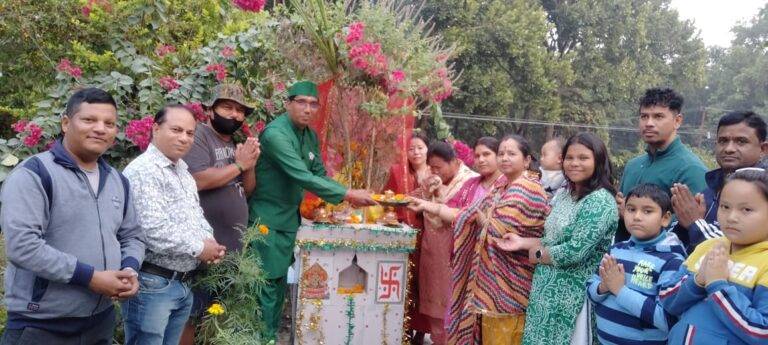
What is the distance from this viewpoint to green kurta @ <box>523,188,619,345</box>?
2.96 meters

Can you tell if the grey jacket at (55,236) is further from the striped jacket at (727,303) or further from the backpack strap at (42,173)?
the striped jacket at (727,303)

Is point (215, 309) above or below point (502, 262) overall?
below

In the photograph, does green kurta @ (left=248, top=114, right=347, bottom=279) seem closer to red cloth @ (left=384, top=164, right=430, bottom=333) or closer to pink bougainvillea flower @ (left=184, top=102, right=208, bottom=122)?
pink bougainvillea flower @ (left=184, top=102, right=208, bottom=122)

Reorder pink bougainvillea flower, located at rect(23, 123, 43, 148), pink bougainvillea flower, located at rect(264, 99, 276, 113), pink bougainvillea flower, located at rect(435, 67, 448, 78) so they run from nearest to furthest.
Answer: pink bougainvillea flower, located at rect(23, 123, 43, 148)
pink bougainvillea flower, located at rect(264, 99, 276, 113)
pink bougainvillea flower, located at rect(435, 67, 448, 78)

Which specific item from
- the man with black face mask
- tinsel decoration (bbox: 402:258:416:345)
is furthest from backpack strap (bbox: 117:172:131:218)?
tinsel decoration (bbox: 402:258:416:345)

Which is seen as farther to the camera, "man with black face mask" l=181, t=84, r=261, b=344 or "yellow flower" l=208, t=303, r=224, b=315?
"man with black face mask" l=181, t=84, r=261, b=344

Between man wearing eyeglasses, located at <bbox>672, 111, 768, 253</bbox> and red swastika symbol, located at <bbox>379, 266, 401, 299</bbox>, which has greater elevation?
man wearing eyeglasses, located at <bbox>672, 111, 768, 253</bbox>

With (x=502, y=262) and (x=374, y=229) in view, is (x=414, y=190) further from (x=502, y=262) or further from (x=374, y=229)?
(x=502, y=262)

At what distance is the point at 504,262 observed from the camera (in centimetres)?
344

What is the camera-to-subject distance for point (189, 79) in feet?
12.7

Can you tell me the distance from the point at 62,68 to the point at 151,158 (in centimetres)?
136

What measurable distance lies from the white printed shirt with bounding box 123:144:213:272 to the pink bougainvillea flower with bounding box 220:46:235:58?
1287 millimetres

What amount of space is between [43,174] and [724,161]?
2.95 meters


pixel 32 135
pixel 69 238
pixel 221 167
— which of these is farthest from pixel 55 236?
pixel 32 135
